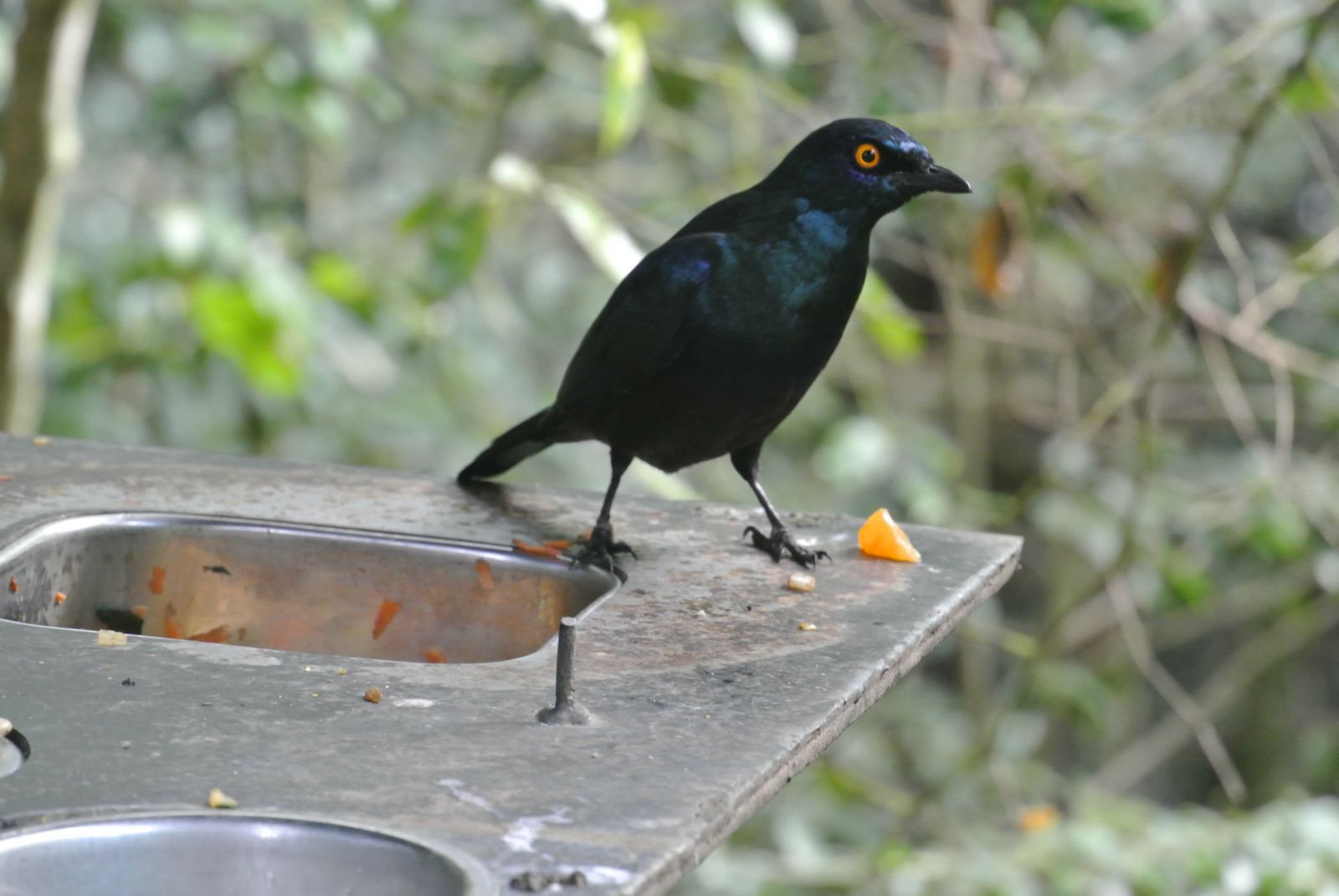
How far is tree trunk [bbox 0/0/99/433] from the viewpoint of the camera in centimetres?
394

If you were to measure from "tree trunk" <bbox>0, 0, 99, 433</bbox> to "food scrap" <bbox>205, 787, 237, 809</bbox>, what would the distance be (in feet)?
9.55

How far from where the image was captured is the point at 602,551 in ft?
8.70

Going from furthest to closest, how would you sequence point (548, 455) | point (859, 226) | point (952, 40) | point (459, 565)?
point (548, 455)
point (952, 40)
point (859, 226)
point (459, 565)

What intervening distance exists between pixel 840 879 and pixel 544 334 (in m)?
2.42

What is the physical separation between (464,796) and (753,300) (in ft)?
4.89

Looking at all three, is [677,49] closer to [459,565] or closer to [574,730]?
[459,565]

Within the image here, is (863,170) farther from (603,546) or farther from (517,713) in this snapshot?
(517,713)

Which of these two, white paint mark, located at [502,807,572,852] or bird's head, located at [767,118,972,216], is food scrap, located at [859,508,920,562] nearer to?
bird's head, located at [767,118,972,216]

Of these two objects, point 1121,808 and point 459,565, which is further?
point 1121,808

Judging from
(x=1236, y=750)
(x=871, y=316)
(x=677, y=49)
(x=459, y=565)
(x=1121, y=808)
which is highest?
(x=677, y=49)

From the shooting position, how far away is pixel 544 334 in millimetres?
6574

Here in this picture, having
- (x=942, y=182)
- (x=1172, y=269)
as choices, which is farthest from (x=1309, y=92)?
(x=942, y=182)

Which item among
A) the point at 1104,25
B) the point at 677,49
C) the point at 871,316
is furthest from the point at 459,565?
the point at 677,49

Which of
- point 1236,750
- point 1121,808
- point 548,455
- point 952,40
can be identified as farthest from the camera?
point 1236,750
